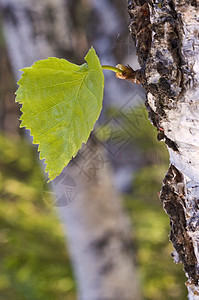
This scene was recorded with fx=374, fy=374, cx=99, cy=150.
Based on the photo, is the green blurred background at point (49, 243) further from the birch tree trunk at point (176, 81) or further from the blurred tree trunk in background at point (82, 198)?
the birch tree trunk at point (176, 81)

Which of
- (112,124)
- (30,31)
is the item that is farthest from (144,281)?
(30,31)

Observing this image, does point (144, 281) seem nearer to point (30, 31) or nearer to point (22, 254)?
point (22, 254)

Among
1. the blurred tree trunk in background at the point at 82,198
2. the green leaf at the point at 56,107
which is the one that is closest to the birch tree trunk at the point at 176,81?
the green leaf at the point at 56,107

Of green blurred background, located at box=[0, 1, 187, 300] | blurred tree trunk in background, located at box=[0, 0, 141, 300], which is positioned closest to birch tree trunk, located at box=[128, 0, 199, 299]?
blurred tree trunk in background, located at box=[0, 0, 141, 300]

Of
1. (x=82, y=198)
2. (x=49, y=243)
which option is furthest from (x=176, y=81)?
(x=49, y=243)

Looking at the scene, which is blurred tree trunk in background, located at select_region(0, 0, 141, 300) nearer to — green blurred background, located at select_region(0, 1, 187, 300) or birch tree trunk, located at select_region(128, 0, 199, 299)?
green blurred background, located at select_region(0, 1, 187, 300)
